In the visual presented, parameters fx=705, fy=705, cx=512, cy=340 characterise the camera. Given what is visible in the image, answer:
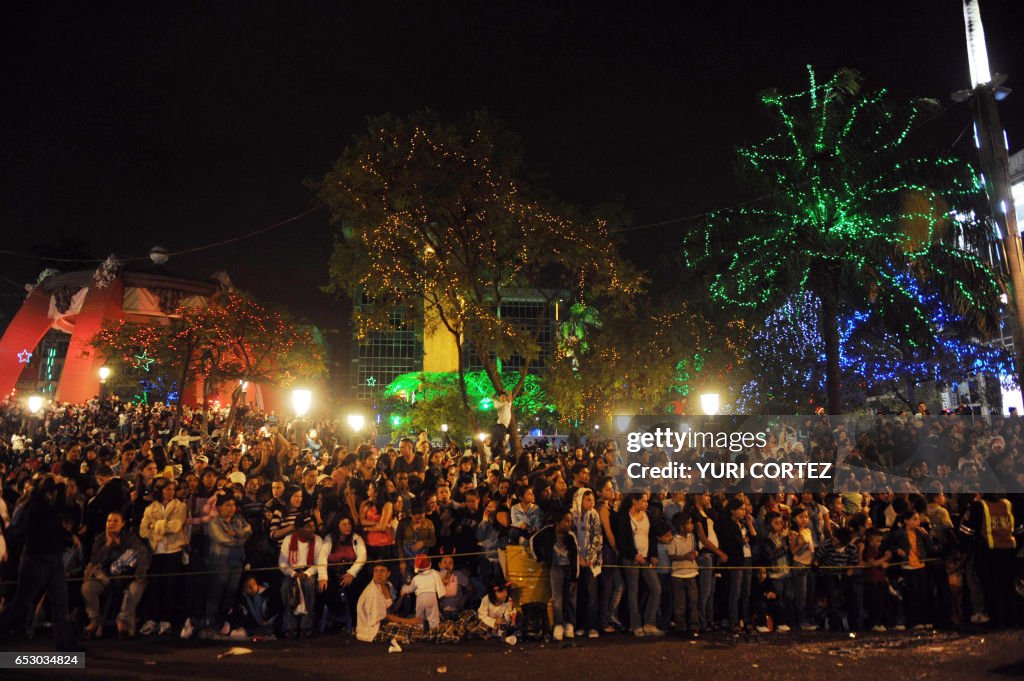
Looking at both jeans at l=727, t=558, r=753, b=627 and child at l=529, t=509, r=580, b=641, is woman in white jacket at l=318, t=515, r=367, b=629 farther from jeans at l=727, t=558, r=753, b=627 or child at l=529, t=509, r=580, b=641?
jeans at l=727, t=558, r=753, b=627

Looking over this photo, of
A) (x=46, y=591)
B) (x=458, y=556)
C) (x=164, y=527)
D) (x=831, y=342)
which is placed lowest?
(x=46, y=591)

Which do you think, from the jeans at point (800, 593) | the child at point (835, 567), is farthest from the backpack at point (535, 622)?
the child at point (835, 567)

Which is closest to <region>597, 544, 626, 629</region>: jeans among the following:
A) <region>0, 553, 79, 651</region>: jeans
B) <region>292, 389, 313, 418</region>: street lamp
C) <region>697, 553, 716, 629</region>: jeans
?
<region>697, 553, 716, 629</region>: jeans

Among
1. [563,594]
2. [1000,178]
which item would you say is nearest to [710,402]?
[1000,178]

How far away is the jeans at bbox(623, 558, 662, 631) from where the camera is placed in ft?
28.6

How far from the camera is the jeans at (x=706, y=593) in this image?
8914 millimetres

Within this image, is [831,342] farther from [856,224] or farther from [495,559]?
[495,559]

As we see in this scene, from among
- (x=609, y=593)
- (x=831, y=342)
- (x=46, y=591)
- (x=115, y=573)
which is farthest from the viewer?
(x=831, y=342)

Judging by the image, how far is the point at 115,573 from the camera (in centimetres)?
824

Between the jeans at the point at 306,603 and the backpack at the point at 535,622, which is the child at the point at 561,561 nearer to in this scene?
the backpack at the point at 535,622

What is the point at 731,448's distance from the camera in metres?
16.6

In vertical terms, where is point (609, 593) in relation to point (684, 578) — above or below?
below

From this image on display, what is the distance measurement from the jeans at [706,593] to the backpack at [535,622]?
1993mm

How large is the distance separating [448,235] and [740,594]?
11351 mm
